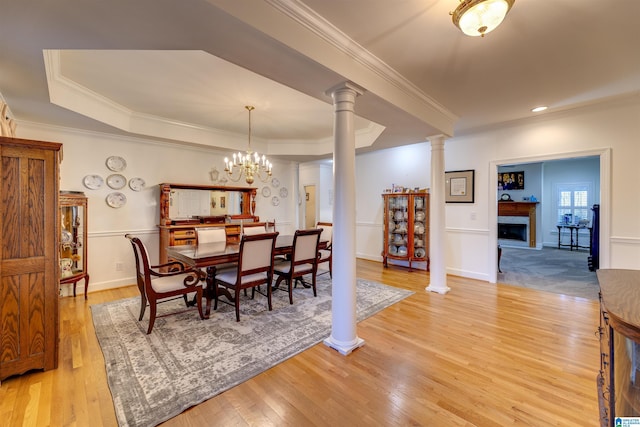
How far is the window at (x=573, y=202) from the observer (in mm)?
7605

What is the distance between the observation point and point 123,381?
6.27 feet

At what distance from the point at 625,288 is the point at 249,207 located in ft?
17.2

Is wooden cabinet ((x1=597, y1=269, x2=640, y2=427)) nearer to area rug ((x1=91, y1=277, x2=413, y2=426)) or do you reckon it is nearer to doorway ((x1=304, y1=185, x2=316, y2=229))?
area rug ((x1=91, y1=277, x2=413, y2=426))

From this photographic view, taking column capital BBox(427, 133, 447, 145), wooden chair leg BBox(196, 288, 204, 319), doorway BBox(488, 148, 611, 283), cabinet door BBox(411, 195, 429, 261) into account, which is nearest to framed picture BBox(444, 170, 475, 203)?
doorway BBox(488, 148, 611, 283)

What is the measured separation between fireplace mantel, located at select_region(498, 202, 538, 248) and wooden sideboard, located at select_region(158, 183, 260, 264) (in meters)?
7.85

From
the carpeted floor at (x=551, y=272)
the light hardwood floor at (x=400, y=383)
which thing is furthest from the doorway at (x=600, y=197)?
the light hardwood floor at (x=400, y=383)

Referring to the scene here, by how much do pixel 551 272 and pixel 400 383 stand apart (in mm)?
4909

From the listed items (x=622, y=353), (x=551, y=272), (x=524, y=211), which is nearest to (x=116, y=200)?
(x=622, y=353)

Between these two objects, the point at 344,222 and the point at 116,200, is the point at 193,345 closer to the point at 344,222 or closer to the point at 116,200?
the point at 344,222

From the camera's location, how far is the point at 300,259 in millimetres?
3545

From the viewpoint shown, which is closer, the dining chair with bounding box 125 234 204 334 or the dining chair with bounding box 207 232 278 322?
the dining chair with bounding box 125 234 204 334

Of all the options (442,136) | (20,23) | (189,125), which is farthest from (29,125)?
(442,136)

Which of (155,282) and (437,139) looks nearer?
(155,282)

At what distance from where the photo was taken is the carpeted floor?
4074 mm
